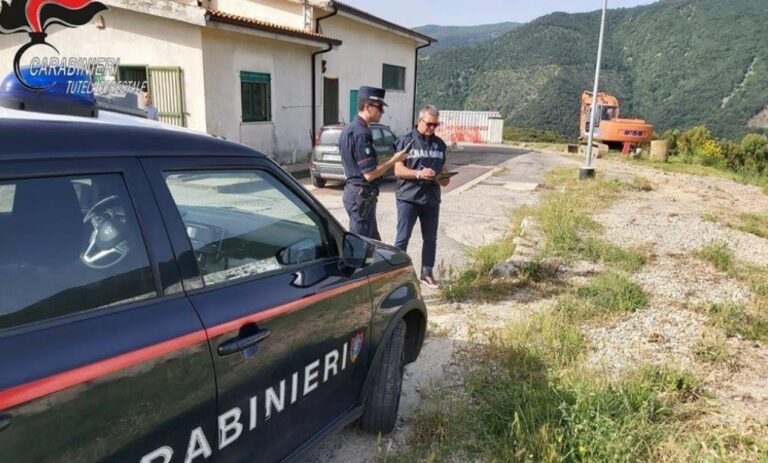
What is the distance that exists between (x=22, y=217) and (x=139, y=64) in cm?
1240

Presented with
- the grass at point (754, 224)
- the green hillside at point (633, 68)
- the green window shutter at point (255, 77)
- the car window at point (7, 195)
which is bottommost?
the grass at point (754, 224)

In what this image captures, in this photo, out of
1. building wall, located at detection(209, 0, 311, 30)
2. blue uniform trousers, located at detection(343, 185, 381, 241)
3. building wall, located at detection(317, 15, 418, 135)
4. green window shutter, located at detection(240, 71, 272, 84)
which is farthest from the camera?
building wall, located at detection(317, 15, 418, 135)

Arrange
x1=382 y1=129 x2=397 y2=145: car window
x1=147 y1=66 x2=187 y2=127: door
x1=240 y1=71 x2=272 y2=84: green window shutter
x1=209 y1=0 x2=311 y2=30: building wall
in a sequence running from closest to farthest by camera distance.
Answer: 1. x1=147 y1=66 x2=187 y2=127: door
2. x1=382 y1=129 x2=397 y2=145: car window
3. x1=240 y1=71 x2=272 y2=84: green window shutter
4. x1=209 y1=0 x2=311 y2=30: building wall

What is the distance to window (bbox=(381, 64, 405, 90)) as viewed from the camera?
1975cm

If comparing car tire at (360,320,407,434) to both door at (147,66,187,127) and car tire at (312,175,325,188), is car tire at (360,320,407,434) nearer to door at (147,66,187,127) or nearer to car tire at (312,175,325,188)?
car tire at (312,175,325,188)

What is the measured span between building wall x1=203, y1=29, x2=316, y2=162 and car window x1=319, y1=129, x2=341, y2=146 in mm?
2297

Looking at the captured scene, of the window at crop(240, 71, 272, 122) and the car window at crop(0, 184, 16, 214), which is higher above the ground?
the window at crop(240, 71, 272, 122)

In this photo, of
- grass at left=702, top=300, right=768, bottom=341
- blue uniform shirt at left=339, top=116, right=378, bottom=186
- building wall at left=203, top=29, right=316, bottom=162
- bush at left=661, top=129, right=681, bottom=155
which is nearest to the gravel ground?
grass at left=702, top=300, right=768, bottom=341

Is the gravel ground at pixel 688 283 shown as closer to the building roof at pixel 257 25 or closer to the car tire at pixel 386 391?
the car tire at pixel 386 391

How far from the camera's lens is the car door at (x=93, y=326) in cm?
120

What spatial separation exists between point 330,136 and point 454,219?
3.62 metres

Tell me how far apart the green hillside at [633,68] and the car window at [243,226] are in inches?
2614

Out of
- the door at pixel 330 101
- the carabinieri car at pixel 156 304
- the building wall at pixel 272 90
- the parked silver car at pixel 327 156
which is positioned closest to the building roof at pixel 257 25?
the building wall at pixel 272 90

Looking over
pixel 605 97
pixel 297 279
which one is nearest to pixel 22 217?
pixel 297 279
